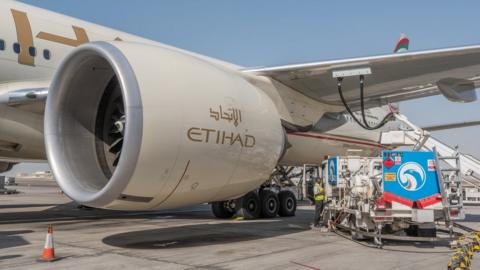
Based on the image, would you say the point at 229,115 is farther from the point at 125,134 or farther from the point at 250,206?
the point at 250,206

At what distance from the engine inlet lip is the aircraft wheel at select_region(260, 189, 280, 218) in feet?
21.9

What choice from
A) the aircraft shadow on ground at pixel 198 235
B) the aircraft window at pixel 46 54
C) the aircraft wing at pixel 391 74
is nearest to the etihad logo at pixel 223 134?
the aircraft shadow on ground at pixel 198 235

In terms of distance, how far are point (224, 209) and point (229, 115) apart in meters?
6.33

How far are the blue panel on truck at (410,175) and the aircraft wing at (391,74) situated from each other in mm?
1362

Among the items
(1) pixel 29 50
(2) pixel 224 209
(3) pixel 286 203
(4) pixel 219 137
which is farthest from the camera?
(3) pixel 286 203

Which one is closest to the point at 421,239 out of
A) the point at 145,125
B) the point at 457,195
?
the point at 457,195

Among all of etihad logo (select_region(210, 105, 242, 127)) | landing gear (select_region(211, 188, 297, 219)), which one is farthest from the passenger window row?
landing gear (select_region(211, 188, 297, 219))

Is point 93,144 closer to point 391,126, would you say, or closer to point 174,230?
point 174,230

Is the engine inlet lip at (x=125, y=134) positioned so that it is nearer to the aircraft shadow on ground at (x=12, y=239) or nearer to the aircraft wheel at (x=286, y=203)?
the aircraft shadow on ground at (x=12, y=239)

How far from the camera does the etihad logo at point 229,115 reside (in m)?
6.37

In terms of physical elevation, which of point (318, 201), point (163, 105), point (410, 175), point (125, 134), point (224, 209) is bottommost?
point (224, 209)

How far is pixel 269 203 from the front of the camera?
12664mm

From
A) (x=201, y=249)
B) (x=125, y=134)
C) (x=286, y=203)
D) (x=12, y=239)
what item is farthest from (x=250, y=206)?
(x=125, y=134)

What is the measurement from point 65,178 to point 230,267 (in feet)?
8.55
